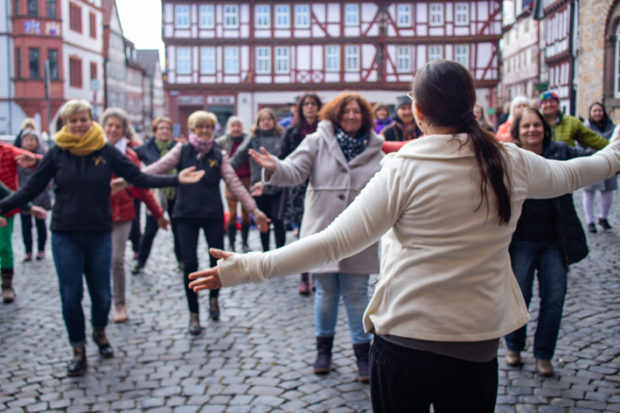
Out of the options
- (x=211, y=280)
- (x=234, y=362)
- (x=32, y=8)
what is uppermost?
(x=32, y=8)

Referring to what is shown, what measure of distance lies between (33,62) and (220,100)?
1144 centimetres

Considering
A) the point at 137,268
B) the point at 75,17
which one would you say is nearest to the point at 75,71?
the point at 75,17

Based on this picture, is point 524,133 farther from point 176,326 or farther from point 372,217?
point 176,326

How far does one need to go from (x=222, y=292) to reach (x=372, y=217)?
588cm

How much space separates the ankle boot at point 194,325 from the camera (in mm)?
6352

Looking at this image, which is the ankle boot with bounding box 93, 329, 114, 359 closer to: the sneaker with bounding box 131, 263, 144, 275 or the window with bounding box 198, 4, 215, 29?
the sneaker with bounding box 131, 263, 144, 275

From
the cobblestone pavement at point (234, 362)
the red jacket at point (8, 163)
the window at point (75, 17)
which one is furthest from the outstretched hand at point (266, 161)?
the window at point (75, 17)

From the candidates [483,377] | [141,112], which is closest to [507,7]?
[141,112]

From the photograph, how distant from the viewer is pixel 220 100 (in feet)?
144

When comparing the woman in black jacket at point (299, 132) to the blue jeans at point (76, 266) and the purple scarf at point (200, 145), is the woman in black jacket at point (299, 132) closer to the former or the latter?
the purple scarf at point (200, 145)

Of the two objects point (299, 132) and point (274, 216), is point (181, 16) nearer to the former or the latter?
point (274, 216)

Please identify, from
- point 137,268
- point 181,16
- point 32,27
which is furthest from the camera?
point 181,16

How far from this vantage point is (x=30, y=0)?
43469 millimetres

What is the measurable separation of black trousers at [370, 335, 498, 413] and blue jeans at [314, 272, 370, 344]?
2.62m
